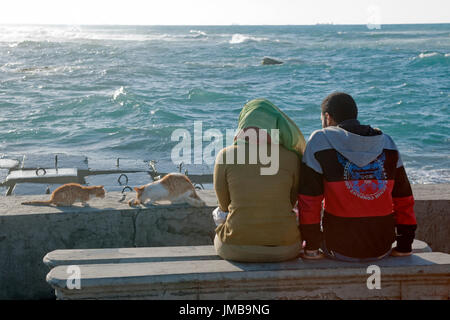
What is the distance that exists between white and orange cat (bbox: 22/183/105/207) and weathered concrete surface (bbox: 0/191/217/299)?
3.4 inches

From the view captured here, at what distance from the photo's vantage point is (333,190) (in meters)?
3.17

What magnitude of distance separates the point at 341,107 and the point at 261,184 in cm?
67

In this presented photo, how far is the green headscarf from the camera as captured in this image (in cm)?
318

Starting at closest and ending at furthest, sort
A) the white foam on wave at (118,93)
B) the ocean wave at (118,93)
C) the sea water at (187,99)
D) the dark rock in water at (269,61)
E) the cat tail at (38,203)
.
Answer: the cat tail at (38,203), the sea water at (187,99), the ocean wave at (118,93), the white foam on wave at (118,93), the dark rock in water at (269,61)

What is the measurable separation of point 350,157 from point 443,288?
945mm

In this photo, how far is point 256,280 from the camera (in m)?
2.99

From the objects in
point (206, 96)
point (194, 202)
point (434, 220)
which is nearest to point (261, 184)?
point (194, 202)

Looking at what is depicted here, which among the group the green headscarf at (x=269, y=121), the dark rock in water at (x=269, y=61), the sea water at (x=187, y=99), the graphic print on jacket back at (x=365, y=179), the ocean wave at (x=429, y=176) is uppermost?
Answer: the dark rock in water at (x=269, y=61)

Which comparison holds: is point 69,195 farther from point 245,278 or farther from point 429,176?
A: point 429,176

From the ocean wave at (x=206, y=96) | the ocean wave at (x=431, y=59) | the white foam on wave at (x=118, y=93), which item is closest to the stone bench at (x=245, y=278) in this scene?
the white foam on wave at (x=118, y=93)

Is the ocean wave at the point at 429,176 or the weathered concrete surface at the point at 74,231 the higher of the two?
the weathered concrete surface at the point at 74,231

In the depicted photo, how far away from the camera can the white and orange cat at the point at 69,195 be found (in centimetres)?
410

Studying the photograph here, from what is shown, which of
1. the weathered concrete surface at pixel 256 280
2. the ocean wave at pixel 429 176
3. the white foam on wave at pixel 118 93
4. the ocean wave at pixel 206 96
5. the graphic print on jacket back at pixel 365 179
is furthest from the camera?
the ocean wave at pixel 206 96

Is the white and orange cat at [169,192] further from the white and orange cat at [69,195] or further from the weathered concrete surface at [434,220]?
the weathered concrete surface at [434,220]
